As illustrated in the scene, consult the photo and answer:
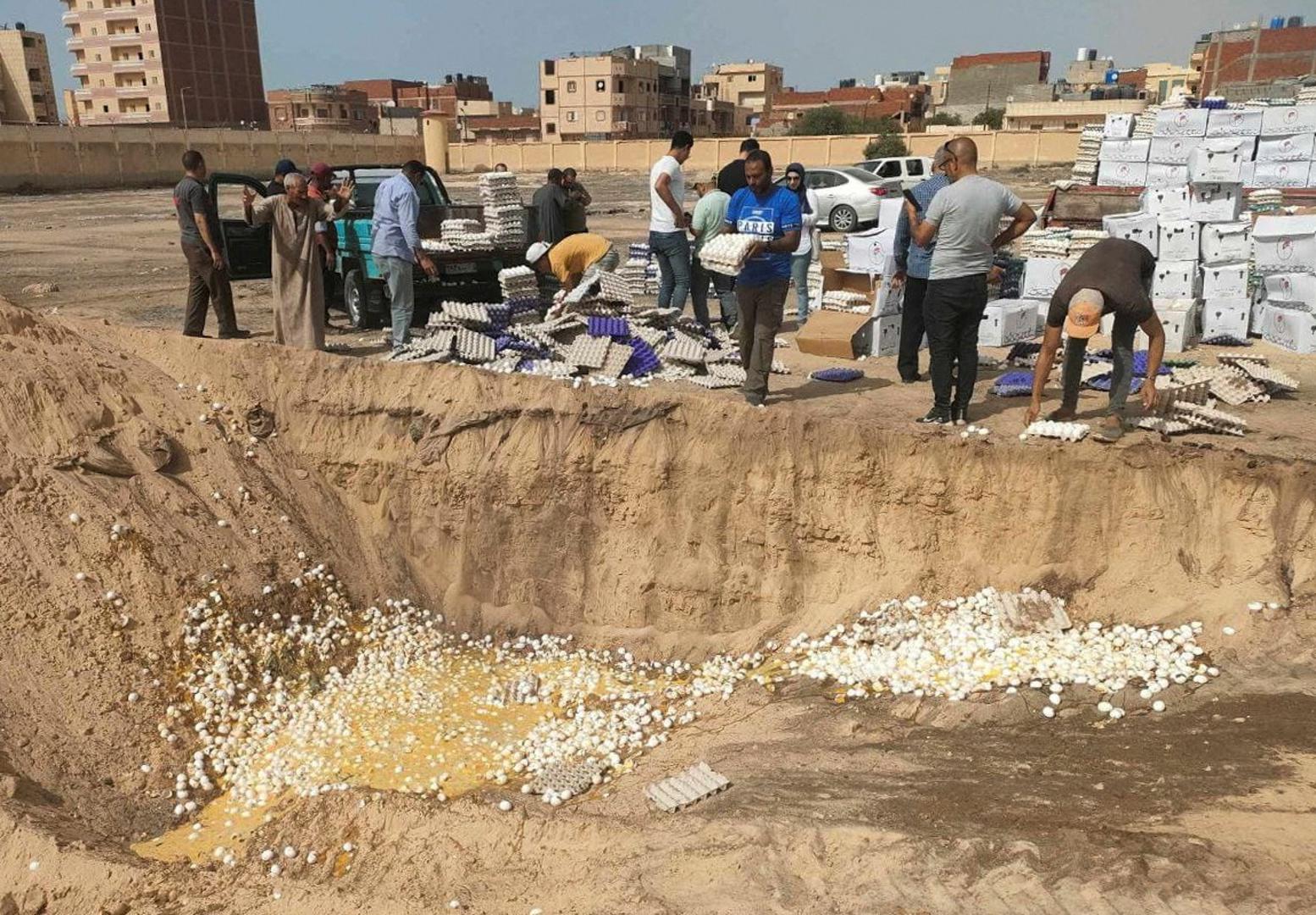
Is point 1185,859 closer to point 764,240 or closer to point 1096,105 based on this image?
point 764,240

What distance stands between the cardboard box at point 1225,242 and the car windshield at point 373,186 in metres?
8.39

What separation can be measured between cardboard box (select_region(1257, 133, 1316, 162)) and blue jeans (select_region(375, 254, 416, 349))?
12556mm

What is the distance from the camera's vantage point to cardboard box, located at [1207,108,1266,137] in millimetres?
13156

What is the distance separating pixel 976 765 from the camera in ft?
14.1

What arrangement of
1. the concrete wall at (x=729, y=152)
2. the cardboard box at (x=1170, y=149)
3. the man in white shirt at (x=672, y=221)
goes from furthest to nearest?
1. the concrete wall at (x=729, y=152)
2. the cardboard box at (x=1170, y=149)
3. the man in white shirt at (x=672, y=221)

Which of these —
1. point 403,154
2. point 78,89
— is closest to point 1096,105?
point 403,154

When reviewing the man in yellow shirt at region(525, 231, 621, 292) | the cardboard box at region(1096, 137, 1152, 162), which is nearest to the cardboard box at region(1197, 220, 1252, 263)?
the cardboard box at region(1096, 137, 1152, 162)

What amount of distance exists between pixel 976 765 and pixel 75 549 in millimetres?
5445

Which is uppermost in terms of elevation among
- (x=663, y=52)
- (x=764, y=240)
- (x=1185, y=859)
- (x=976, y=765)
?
(x=663, y=52)

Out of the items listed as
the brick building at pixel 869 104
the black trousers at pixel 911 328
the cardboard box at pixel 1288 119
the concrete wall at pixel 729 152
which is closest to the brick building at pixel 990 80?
the brick building at pixel 869 104

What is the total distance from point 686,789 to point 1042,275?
305 inches

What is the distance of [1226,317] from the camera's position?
941cm

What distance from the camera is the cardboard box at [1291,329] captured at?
8.90 metres

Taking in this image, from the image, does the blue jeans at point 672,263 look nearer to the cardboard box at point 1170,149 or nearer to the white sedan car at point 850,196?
the cardboard box at point 1170,149
